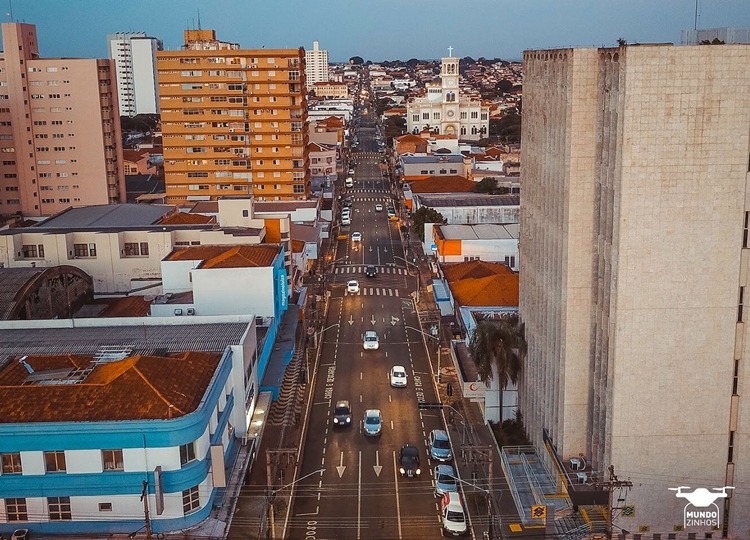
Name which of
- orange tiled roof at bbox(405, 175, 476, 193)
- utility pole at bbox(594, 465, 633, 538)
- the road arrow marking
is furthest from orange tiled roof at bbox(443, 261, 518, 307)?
orange tiled roof at bbox(405, 175, 476, 193)

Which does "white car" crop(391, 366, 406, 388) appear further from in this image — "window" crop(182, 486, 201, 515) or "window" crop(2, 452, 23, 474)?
"window" crop(2, 452, 23, 474)

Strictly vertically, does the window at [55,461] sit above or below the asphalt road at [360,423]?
above

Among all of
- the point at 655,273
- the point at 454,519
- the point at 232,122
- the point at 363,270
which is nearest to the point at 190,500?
the point at 454,519

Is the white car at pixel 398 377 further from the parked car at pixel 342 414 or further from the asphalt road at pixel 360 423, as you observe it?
the parked car at pixel 342 414

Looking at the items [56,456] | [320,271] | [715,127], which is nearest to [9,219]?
[320,271]

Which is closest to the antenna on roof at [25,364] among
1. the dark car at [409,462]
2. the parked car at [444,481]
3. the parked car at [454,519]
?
the dark car at [409,462]

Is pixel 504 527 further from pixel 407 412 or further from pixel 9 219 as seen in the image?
pixel 9 219
